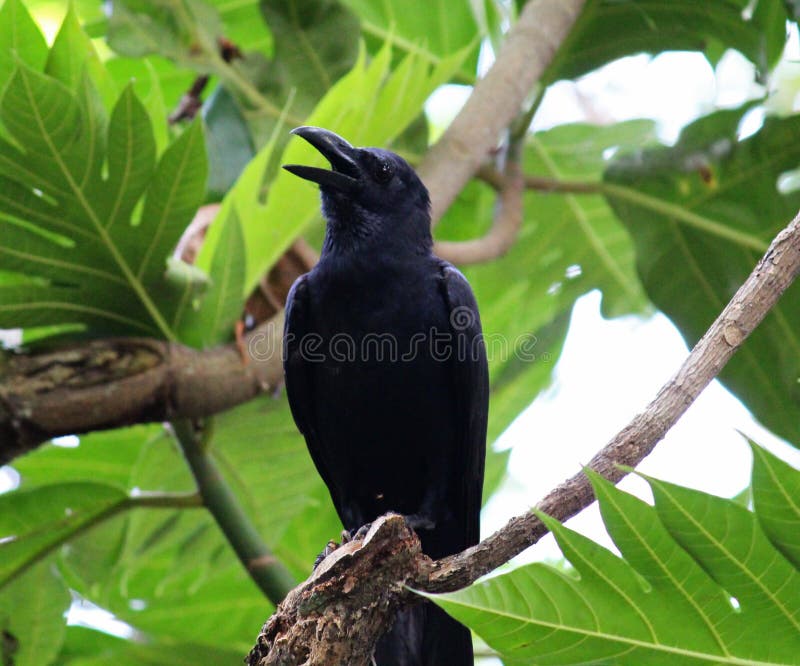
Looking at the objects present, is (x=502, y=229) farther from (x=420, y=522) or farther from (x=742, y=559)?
(x=742, y=559)

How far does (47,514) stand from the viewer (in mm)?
3904

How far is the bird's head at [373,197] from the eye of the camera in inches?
155

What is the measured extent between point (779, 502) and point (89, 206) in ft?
7.88

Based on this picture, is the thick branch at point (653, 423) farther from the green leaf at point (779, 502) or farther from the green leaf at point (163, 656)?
the green leaf at point (163, 656)

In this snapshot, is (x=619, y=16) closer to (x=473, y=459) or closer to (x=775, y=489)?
(x=473, y=459)

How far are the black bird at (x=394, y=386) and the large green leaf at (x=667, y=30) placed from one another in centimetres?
137

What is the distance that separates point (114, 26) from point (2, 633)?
258 cm

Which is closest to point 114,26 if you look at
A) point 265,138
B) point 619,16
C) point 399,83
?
point 265,138

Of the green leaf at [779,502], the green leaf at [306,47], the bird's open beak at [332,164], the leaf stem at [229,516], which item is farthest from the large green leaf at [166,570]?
the green leaf at [779,502]

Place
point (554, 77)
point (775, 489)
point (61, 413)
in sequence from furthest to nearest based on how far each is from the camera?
point (554, 77) → point (61, 413) → point (775, 489)

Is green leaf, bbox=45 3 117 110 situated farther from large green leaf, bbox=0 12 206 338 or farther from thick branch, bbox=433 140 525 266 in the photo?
thick branch, bbox=433 140 525 266

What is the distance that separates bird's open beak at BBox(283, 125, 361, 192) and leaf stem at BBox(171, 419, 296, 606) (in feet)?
3.25

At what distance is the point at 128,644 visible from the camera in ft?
14.4

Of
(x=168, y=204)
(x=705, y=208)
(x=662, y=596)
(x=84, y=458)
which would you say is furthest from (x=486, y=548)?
(x=84, y=458)
